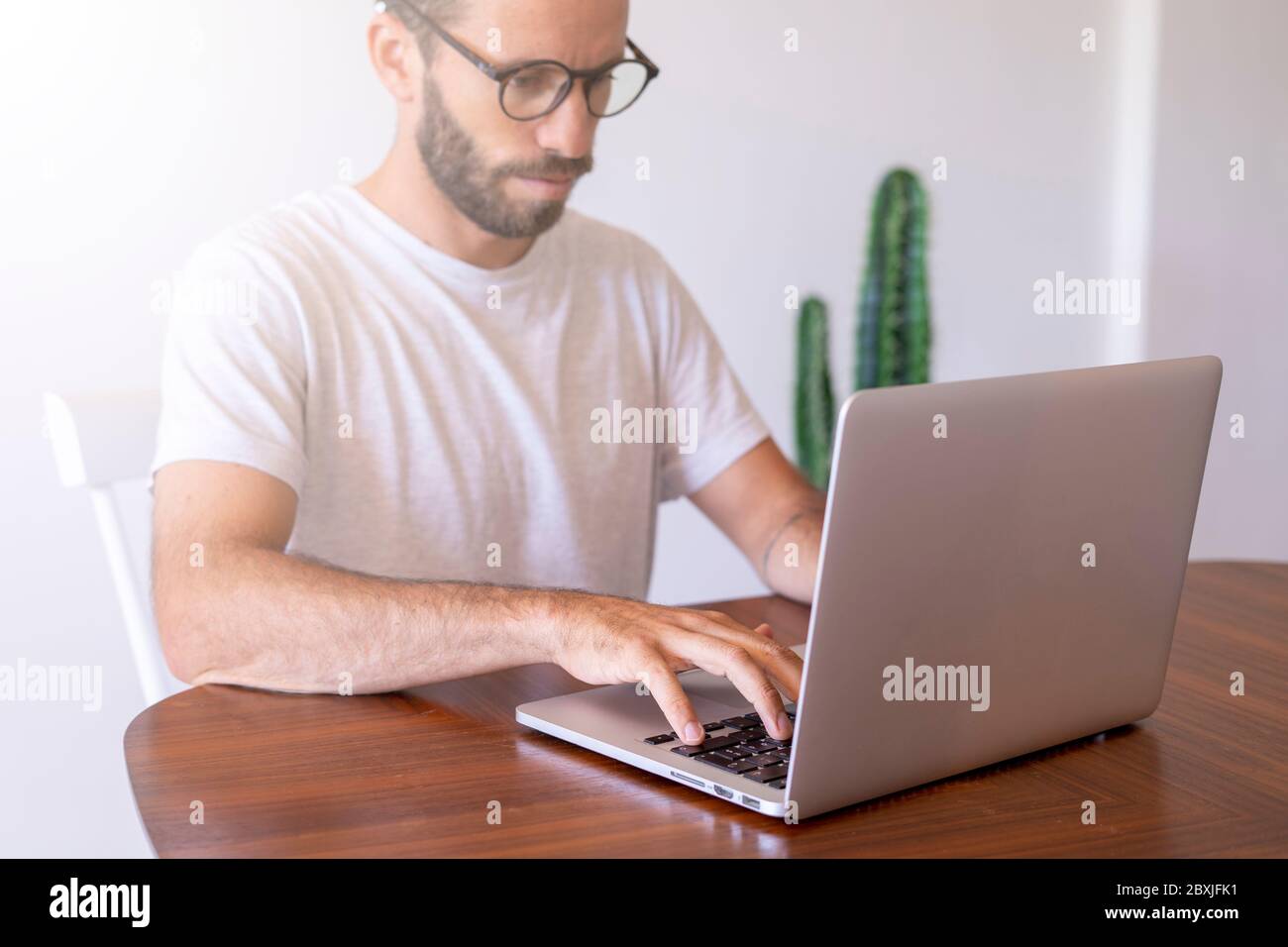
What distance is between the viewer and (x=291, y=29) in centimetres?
253

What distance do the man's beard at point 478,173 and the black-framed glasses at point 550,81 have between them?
62 mm

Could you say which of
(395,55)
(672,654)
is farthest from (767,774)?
(395,55)

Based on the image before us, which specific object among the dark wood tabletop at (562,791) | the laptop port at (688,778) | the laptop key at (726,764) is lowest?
the dark wood tabletop at (562,791)

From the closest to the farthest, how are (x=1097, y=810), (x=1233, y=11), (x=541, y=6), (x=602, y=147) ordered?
(x=1097, y=810), (x=541, y=6), (x=602, y=147), (x=1233, y=11)

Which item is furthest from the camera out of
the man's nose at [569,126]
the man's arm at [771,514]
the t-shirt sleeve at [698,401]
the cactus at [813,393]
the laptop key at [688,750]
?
the cactus at [813,393]

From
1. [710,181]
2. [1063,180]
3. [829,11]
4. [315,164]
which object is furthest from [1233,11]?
[315,164]

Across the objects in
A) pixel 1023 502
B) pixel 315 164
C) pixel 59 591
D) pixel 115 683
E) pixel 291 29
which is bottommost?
pixel 115 683

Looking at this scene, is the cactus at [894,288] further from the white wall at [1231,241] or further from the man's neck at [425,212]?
the man's neck at [425,212]

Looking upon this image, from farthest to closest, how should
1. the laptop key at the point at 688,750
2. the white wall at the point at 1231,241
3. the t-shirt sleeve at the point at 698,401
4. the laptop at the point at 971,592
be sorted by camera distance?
1. the white wall at the point at 1231,241
2. the t-shirt sleeve at the point at 698,401
3. the laptop key at the point at 688,750
4. the laptop at the point at 971,592

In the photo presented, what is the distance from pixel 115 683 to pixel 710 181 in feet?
4.89

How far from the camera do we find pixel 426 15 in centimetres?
165

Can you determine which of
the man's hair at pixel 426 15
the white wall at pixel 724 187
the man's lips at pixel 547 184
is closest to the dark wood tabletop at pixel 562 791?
the man's lips at pixel 547 184

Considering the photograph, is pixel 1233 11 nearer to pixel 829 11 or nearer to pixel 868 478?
pixel 829 11

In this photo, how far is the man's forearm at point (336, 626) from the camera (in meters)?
1.09
